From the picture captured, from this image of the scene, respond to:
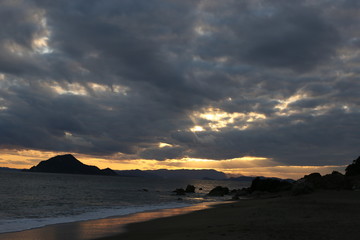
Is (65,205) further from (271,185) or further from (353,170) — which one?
(353,170)

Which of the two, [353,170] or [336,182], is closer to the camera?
[336,182]

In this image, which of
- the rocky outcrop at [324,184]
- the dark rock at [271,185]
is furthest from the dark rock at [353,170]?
the rocky outcrop at [324,184]

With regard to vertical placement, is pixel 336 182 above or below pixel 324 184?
above

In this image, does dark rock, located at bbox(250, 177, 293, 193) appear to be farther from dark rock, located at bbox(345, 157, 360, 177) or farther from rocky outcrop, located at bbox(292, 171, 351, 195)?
dark rock, located at bbox(345, 157, 360, 177)

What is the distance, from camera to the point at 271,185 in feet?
227

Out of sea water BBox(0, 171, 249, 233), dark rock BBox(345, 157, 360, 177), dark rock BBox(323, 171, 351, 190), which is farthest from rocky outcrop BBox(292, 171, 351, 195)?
sea water BBox(0, 171, 249, 233)

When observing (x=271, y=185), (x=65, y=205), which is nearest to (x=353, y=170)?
(x=271, y=185)

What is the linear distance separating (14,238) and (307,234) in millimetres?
14927

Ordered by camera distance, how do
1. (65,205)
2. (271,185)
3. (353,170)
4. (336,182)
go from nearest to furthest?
(65,205) < (336,182) < (353,170) < (271,185)

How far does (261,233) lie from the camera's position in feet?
47.8

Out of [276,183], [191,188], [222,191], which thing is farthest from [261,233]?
[191,188]

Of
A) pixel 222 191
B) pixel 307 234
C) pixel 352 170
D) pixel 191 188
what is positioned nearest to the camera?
pixel 307 234

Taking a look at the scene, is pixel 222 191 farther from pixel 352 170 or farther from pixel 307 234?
pixel 307 234

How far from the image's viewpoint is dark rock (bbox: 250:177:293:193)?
64750mm
